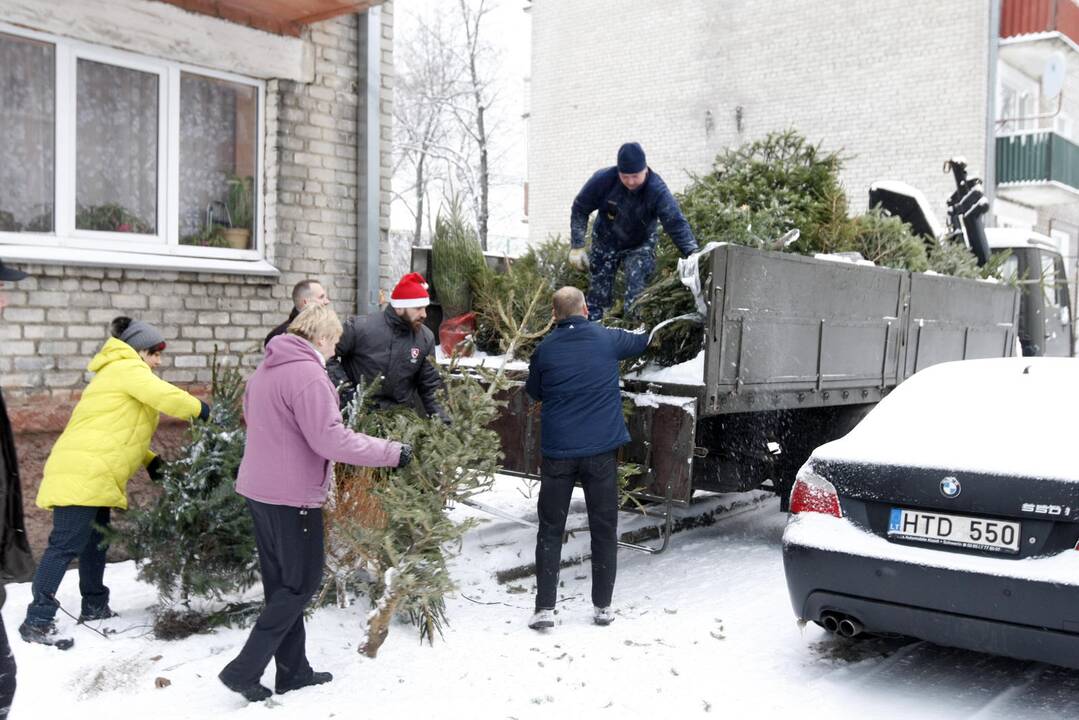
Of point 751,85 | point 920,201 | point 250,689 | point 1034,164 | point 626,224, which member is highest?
point 751,85

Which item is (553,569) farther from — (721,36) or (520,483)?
(721,36)

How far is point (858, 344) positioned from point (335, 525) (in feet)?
13.1

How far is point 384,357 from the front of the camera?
549 centimetres

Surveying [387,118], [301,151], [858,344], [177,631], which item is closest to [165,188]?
[301,151]

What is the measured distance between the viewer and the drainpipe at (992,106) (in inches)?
675

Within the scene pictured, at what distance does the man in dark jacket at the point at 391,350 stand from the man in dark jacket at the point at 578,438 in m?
0.69

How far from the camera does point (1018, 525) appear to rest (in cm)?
383

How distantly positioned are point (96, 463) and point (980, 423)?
4108 millimetres

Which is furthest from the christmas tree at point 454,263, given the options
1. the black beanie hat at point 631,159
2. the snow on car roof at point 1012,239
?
the snow on car roof at point 1012,239

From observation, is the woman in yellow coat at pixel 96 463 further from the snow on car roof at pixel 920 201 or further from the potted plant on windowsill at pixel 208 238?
the snow on car roof at pixel 920 201

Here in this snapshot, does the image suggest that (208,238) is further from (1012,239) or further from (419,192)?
(419,192)

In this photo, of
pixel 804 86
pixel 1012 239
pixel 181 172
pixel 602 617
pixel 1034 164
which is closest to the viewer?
pixel 602 617

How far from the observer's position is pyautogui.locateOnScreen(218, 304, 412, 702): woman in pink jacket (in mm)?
3840

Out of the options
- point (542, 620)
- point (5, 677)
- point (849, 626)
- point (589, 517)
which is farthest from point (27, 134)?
point (849, 626)
